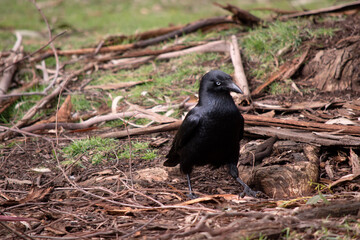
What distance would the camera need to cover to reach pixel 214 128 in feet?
12.0

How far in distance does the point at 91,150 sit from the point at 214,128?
1711 millimetres

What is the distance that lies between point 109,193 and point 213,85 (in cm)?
140

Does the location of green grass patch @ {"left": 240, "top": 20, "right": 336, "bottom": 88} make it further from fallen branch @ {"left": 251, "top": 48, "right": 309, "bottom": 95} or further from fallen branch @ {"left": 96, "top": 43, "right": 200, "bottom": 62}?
fallen branch @ {"left": 96, "top": 43, "right": 200, "bottom": 62}

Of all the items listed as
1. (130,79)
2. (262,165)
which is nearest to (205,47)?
(130,79)

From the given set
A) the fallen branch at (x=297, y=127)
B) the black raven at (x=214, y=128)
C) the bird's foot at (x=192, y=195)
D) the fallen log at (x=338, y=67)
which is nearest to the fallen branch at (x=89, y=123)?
the fallen branch at (x=297, y=127)

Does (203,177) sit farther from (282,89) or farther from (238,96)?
(282,89)

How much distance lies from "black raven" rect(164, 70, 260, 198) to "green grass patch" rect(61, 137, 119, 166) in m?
1.04

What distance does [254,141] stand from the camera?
4.46 m

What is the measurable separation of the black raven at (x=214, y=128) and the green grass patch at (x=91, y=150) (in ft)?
3.42

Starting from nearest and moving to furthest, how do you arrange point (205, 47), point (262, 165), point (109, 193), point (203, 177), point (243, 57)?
point (109, 193)
point (262, 165)
point (203, 177)
point (243, 57)
point (205, 47)

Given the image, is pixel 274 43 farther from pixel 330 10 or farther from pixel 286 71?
pixel 330 10

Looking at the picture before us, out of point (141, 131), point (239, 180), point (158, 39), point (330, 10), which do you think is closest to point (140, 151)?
point (141, 131)

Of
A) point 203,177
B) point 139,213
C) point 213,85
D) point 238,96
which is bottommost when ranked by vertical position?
point 203,177

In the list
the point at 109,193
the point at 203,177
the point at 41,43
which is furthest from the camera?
the point at 41,43
